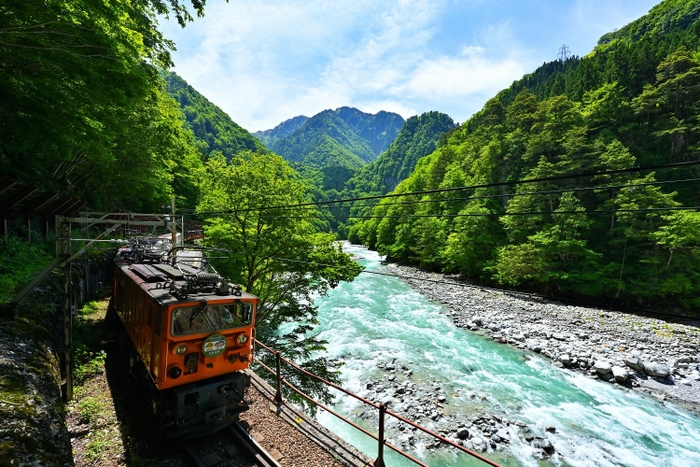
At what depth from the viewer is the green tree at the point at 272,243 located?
13328 mm

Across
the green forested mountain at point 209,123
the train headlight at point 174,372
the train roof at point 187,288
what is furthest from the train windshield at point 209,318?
the green forested mountain at point 209,123

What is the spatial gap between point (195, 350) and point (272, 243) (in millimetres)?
7594

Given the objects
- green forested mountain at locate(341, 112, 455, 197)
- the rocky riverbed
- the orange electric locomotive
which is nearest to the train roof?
the orange electric locomotive

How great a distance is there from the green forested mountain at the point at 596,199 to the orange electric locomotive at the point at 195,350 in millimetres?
12166

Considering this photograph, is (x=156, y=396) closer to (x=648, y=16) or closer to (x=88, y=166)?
(x=88, y=166)

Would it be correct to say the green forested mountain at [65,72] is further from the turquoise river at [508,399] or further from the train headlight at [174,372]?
the turquoise river at [508,399]

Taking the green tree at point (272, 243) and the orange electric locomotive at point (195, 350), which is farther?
the green tree at point (272, 243)

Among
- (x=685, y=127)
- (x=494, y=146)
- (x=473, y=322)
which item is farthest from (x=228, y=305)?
(x=494, y=146)

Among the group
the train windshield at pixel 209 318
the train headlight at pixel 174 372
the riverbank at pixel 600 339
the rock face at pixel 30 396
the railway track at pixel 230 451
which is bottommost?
the riverbank at pixel 600 339

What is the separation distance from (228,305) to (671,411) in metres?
17.0

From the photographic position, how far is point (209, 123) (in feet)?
406

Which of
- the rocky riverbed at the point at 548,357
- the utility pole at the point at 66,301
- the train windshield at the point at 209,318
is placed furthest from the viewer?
the rocky riverbed at the point at 548,357

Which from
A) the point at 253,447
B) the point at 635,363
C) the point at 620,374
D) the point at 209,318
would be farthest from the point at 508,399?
the point at 209,318

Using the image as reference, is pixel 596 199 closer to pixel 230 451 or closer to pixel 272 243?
pixel 272 243
